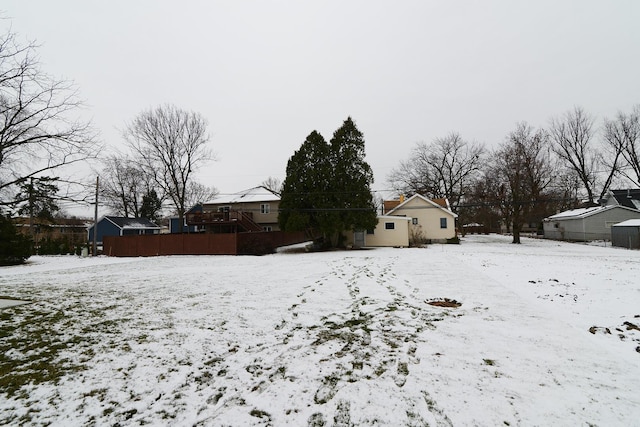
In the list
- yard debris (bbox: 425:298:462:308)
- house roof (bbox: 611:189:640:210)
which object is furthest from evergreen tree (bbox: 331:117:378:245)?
house roof (bbox: 611:189:640:210)

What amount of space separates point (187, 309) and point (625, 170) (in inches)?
1851

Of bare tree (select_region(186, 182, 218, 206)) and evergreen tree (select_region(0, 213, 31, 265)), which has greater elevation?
bare tree (select_region(186, 182, 218, 206))

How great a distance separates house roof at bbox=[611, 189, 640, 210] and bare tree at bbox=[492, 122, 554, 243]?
350 inches

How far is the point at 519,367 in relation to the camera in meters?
3.27

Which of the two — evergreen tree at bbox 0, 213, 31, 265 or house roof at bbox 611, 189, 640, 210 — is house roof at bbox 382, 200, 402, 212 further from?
evergreen tree at bbox 0, 213, 31, 265

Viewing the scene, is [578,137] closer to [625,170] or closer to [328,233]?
[625,170]

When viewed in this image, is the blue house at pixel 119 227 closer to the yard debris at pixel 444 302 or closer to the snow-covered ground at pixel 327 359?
the snow-covered ground at pixel 327 359

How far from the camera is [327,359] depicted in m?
3.55

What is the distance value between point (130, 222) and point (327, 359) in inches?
1623

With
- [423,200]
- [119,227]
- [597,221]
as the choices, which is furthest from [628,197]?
[119,227]

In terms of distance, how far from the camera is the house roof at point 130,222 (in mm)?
35938

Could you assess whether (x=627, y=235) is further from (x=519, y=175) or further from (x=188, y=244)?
(x=188, y=244)

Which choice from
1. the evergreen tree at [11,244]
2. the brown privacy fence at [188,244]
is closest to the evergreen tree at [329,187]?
the brown privacy fence at [188,244]

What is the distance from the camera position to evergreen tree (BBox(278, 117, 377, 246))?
21.4 meters
